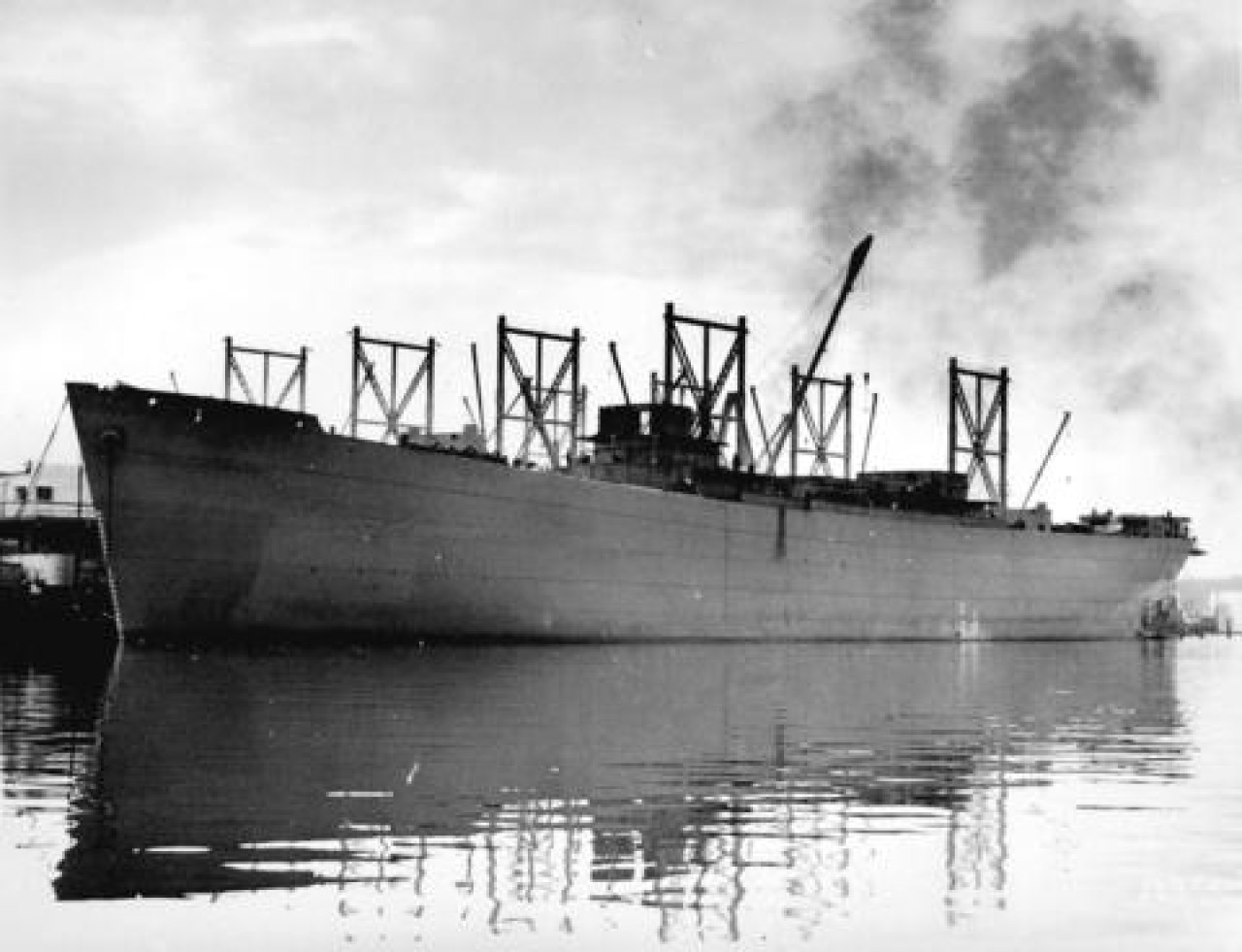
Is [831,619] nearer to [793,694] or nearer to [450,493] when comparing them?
[450,493]

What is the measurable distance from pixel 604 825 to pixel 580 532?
44.2 metres

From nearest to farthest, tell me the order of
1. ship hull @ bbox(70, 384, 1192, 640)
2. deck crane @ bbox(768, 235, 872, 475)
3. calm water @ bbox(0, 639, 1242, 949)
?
calm water @ bbox(0, 639, 1242, 949), ship hull @ bbox(70, 384, 1192, 640), deck crane @ bbox(768, 235, 872, 475)

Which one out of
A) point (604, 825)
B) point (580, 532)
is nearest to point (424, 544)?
point (580, 532)

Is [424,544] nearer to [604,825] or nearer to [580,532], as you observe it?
[580,532]

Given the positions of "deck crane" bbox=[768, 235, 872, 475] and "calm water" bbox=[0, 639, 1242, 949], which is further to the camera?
"deck crane" bbox=[768, 235, 872, 475]

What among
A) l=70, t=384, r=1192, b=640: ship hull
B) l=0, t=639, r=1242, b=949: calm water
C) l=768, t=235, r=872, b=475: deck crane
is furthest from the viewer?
l=768, t=235, r=872, b=475: deck crane

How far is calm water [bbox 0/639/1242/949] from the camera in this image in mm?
8938

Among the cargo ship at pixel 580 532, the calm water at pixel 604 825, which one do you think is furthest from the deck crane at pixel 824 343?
the calm water at pixel 604 825

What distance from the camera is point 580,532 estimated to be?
186 ft

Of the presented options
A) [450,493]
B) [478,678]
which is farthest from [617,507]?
[478,678]

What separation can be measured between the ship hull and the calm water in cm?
1938

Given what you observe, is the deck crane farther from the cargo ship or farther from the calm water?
the calm water

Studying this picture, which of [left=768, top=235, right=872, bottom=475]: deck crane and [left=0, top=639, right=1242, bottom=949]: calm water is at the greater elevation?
[left=768, top=235, right=872, bottom=475]: deck crane

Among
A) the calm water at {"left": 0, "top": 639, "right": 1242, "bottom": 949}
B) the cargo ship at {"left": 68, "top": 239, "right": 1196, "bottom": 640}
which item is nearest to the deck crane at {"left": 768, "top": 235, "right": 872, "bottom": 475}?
the cargo ship at {"left": 68, "top": 239, "right": 1196, "bottom": 640}
